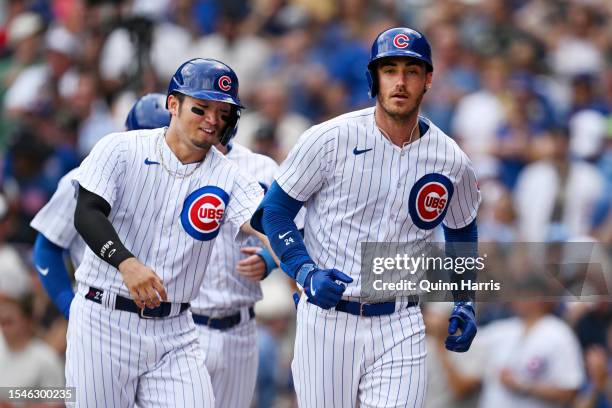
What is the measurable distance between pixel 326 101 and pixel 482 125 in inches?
57.9

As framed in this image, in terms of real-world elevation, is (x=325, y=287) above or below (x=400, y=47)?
below

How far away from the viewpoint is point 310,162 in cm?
514

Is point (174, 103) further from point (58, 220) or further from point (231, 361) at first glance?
point (231, 361)

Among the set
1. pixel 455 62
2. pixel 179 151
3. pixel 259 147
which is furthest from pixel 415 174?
pixel 455 62

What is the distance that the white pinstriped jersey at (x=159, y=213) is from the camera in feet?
17.4

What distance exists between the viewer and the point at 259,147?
28.6ft

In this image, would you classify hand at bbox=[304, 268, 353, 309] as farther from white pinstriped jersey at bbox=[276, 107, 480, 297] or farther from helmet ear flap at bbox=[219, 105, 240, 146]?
helmet ear flap at bbox=[219, 105, 240, 146]

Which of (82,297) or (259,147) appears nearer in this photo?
(82,297)

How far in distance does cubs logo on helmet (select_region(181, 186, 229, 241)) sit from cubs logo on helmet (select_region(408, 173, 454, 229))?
→ 34.7 inches

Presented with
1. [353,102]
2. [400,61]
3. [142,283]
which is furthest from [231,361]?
[353,102]

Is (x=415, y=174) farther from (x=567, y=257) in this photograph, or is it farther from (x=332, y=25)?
(x=332, y=25)

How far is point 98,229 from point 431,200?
1.47 m

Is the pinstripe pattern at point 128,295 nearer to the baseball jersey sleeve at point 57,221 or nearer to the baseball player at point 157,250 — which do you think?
the baseball player at point 157,250

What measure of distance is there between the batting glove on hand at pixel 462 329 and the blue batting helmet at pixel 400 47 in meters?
1.12
